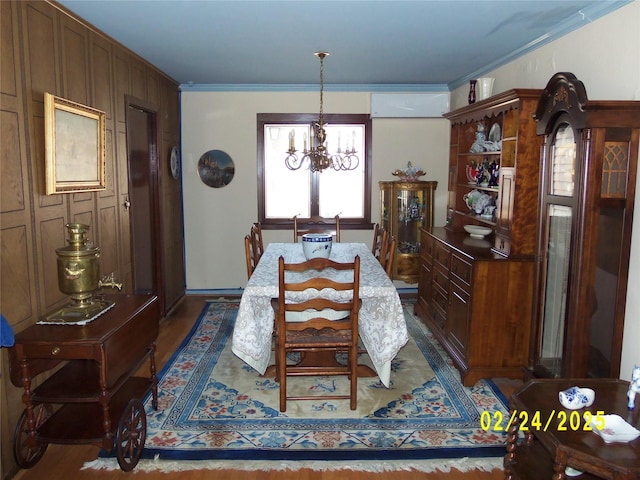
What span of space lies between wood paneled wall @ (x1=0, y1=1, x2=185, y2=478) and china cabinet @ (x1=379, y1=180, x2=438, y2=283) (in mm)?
2907

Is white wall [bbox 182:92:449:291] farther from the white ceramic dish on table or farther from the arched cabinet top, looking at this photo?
the white ceramic dish on table

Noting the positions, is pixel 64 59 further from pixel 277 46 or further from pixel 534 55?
pixel 534 55

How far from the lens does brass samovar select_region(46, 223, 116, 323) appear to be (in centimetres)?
247

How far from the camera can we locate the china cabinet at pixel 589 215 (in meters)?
2.38

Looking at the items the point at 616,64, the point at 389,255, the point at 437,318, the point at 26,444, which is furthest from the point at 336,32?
the point at 26,444

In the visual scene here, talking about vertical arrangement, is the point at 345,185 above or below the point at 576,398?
above

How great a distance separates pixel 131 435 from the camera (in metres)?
2.48

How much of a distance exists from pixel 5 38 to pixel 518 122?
2.98m

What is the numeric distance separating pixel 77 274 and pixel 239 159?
3.43 metres

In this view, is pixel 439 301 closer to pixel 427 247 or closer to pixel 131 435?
pixel 427 247

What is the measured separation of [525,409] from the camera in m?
2.01

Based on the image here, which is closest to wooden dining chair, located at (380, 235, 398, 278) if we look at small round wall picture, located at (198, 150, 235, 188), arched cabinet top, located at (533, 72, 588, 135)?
arched cabinet top, located at (533, 72, 588, 135)

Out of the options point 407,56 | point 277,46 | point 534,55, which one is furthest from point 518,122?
point 277,46

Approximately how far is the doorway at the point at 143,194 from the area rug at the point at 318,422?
3.55 feet
